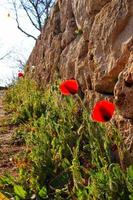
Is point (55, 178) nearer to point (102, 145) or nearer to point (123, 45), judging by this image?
point (102, 145)

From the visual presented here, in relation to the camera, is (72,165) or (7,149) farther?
(7,149)

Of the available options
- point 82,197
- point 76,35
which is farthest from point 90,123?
point 76,35

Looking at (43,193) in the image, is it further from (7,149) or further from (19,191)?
(7,149)

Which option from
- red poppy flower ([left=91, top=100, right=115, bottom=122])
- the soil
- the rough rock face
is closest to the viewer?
red poppy flower ([left=91, top=100, right=115, bottom=122])

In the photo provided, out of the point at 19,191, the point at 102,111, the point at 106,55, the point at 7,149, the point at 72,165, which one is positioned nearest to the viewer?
the point at 102,111

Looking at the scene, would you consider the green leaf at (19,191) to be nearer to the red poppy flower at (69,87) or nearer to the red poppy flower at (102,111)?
the red poppy flower at (69,87)

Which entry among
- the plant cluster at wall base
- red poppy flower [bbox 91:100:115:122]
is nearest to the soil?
the plant cluster at wall base

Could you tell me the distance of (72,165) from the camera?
3.39 meters

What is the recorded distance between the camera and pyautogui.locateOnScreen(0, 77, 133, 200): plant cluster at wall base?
2947mm

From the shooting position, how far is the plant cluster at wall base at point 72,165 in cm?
295

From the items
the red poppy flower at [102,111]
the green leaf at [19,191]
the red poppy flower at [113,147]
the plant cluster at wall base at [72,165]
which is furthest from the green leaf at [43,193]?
the red poppy flower at [102,111]

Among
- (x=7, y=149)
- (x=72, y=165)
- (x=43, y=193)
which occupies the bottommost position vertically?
(x=43, y=193)

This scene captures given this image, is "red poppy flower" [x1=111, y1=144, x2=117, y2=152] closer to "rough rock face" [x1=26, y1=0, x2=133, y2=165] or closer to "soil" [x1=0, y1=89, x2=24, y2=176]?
"rough rock face" [x1=26, y1=0, x2=133, y2=165]

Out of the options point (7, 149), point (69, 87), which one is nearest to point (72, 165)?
point (69, 87)
